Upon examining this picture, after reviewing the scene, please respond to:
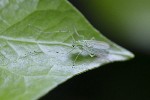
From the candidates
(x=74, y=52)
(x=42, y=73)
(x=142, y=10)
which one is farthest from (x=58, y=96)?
(x=42, y=73)

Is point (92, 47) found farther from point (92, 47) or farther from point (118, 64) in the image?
point (118, 64)

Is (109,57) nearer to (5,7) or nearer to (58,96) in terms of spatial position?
(5,7)

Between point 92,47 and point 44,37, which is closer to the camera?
point 44,37

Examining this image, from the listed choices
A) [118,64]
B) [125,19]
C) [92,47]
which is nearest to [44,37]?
[92,47]

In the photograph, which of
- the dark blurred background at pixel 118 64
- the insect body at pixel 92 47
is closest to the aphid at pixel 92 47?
the insect body at pixel 92 47

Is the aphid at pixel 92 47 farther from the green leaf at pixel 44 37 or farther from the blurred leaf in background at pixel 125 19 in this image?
the blurred leaf in background at pixel 125 19

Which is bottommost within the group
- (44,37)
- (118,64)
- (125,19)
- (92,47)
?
(118,64)

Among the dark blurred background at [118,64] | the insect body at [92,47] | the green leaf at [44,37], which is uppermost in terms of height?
the green leaf at [44,37]
